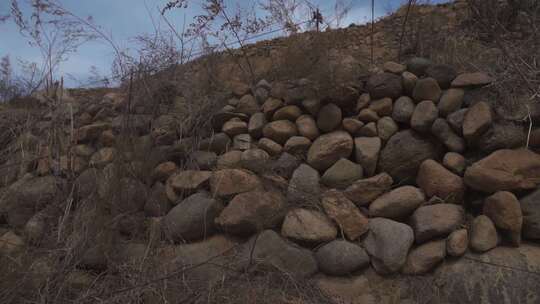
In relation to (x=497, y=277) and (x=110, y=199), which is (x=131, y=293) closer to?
(x=110, y=199)

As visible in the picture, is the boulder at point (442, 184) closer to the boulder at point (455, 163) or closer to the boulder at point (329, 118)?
the boulder at point (455, 163)

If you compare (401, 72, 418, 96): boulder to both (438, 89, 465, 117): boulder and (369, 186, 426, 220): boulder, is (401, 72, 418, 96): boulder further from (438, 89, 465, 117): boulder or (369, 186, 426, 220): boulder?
(369, 186, 426, 220): boulder

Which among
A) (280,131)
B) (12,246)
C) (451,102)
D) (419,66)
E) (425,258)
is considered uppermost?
(419,66)

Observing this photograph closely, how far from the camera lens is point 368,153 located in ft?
7.48

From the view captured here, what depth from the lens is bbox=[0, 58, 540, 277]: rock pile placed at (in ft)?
6.43

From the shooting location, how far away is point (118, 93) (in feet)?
10.8

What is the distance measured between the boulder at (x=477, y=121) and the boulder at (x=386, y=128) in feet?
1.30

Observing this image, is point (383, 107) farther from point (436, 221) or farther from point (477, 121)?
point (436, 221)

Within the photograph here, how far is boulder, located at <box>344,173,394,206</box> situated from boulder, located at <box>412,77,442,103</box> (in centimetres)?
56

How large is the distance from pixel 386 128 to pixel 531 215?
871 mm

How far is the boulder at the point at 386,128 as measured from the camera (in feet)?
7.71

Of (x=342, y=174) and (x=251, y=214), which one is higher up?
(x=342, y=174)

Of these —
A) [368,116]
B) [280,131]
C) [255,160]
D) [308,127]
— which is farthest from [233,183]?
[368,116]

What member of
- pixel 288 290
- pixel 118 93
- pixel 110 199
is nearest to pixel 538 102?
pixel 288 290
